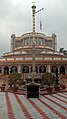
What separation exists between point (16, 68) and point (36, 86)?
30404 millimetres

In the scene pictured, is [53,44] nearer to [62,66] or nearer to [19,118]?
[62,66]

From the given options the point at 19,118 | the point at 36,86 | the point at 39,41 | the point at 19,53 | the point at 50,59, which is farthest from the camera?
the point at 39,41

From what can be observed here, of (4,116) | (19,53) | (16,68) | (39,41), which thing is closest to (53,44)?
(39,41)

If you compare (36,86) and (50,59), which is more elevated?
(50,59)

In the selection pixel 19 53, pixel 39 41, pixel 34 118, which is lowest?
pixel 34 118

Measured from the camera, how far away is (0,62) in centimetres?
5169

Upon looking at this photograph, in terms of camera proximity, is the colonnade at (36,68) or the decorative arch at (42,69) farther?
the decorative arch at (42,69)

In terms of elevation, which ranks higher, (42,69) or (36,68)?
(36,68)

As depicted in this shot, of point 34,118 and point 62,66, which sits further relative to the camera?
point 62,66

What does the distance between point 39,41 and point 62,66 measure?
45.7ft

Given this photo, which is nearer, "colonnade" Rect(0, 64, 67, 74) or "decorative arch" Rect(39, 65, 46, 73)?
"colonnade" Rect(0, 64, 67, 74)

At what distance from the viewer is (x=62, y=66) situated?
170 feet

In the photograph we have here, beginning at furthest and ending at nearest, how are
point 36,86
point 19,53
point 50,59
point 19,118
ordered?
point 19,53, point 50,59, point 36,86, point 19,118

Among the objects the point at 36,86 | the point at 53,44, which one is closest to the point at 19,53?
the point at 53,44
